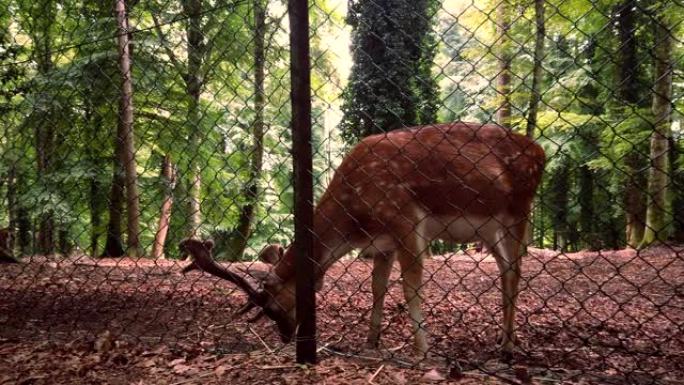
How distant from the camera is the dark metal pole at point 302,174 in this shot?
2723mm

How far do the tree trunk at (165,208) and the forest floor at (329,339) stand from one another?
3366mm

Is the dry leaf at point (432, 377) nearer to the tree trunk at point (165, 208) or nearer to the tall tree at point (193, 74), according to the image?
the tall tree at point (193, 74)

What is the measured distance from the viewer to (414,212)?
411cm

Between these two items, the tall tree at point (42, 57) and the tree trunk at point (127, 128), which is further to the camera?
the tree trunk at point (127, 128)

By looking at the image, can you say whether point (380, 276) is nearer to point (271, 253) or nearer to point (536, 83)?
point (271, 253)

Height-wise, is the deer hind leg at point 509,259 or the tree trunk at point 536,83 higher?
the tree trunk at point 536,83

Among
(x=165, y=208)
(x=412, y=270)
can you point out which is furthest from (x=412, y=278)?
(x=165, y=208)

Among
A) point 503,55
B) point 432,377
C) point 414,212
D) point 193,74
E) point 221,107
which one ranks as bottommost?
point 432,377

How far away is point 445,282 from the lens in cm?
720

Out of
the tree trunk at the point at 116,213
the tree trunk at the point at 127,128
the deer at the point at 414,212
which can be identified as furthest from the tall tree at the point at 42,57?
the deer at the point at 414,212

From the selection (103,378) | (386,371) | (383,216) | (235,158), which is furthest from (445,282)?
(235,158)

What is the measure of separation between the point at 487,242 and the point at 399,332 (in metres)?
1.06

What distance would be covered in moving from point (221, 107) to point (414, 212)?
865 cm

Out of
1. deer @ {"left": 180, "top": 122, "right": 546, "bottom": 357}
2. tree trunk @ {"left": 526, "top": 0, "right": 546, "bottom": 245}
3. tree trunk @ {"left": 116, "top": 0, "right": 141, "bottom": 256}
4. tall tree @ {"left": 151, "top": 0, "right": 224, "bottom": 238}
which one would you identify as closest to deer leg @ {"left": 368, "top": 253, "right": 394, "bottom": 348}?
deer @ {"left": 180, "top": 122, "right": 546, "bottom": 357}
